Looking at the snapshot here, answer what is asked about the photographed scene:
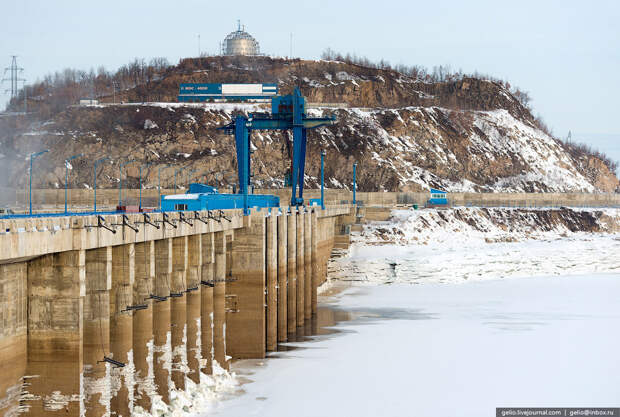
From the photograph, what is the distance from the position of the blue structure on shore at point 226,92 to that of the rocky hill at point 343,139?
18.0 ft

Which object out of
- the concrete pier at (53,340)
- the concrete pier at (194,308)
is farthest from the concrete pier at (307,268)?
the concrete pier at (53,340)

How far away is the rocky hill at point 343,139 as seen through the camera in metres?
135

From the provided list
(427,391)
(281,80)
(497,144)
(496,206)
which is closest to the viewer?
(427,391)

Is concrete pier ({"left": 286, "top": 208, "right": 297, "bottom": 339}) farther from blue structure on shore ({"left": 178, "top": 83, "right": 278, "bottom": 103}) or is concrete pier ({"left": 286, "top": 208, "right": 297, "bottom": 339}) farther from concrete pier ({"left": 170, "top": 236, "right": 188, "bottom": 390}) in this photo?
blue structure on shore ({"left": 178, "top": 83, "right": 278, "bottom": 103})

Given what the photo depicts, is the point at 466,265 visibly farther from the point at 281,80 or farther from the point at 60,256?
the point at 281,80

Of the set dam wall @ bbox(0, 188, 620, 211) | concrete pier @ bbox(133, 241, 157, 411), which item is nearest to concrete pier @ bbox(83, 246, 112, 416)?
concrete pier @ bbox(133, 241, 157, 411)

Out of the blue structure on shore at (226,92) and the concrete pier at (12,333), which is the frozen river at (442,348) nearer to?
the concrete pier at (12,333)

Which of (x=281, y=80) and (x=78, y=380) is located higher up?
(x=281, y=80)

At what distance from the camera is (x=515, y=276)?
3241 inches

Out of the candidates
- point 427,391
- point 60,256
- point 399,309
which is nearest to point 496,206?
point 399,309

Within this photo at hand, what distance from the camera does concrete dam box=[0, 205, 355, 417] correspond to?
22234 mm

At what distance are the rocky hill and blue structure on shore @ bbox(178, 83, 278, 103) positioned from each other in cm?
548

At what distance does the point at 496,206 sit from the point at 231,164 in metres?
38.3

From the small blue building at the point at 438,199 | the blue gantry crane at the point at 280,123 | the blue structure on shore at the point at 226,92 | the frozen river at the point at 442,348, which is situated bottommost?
the frozen river at the point at 442,348
